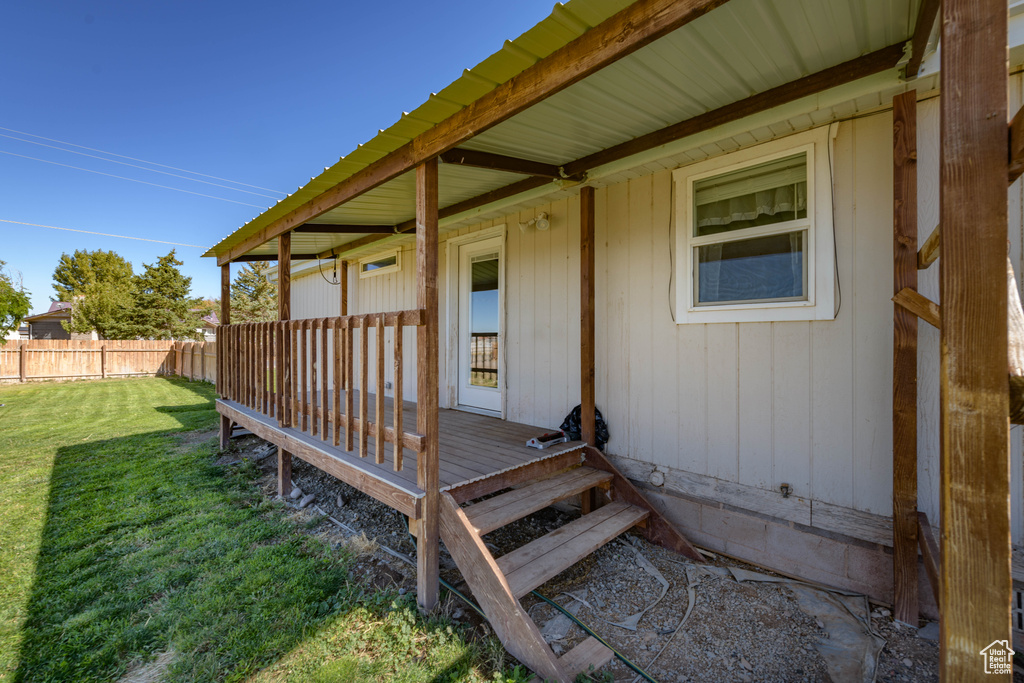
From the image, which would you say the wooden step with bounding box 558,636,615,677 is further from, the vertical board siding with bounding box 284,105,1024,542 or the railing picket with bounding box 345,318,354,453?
the railing picket with bounding box 345,318,354,453

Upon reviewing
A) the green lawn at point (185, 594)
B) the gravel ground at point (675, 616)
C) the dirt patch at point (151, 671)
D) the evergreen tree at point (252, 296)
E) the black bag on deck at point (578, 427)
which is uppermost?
the evergreen tree at point (252, 296)

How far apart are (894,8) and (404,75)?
1353cm

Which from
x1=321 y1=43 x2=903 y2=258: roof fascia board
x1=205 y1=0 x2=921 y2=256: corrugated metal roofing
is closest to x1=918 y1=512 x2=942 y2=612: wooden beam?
x1=321 y1=43 x2=903 y2=258: roof fascia board

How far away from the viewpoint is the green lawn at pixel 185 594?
1.90 metres

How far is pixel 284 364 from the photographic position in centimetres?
377

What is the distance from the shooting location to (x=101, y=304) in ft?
56.6

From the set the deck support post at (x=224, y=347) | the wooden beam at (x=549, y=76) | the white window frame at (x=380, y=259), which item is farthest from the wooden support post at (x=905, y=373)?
the deck support post at (x=224, y=347)

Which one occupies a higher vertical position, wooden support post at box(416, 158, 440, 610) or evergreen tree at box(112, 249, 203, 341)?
evergreen tree at box(112, 249, 203, 341)

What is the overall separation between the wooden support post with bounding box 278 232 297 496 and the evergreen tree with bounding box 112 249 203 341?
65.4 ft

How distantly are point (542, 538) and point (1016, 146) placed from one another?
2.43 m

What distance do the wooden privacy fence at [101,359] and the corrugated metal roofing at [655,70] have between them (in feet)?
37.0

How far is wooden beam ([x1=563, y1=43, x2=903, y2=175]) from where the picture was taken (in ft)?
6.69

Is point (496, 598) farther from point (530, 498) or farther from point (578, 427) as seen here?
point (578, 427)

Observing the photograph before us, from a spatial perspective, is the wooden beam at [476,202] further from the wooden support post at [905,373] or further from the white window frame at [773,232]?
the wooden support post at [905,373]
